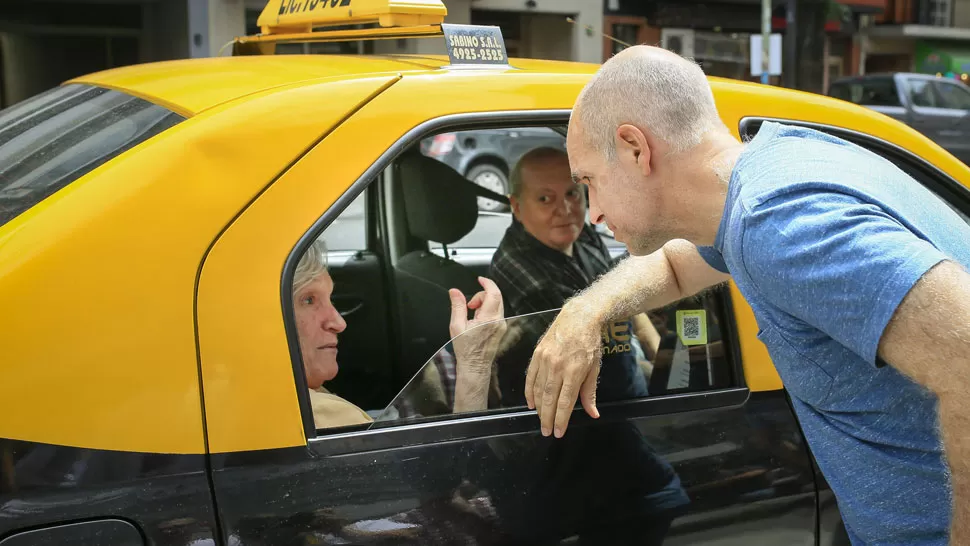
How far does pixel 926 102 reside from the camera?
15.3 m

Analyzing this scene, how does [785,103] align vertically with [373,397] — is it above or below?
above

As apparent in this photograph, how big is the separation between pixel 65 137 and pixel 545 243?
1.42 metres

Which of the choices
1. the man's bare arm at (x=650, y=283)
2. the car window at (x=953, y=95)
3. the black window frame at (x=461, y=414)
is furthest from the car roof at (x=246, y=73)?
the car window at (x=953, y=95)

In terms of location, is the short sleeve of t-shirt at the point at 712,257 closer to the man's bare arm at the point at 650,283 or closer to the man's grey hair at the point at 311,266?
the man's bare arm at the point at 650,283

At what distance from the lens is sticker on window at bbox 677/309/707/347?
1991 millimetres

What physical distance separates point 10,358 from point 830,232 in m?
1.09

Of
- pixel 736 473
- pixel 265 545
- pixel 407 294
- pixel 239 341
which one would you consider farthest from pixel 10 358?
pixel 407 294

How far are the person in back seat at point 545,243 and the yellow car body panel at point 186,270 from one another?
924mm

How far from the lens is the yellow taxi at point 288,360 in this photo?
1.38m

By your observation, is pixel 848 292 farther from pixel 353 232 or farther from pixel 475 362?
pixel 353 232

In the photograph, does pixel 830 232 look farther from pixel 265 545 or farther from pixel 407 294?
pixel 407 294

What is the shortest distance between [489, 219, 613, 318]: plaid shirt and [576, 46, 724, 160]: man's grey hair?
954mm

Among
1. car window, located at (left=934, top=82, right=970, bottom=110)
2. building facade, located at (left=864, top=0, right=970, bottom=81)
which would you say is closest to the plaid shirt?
car window, located at (left=934, top=82, right=970, bottom=110)

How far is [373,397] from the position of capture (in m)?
2.22
